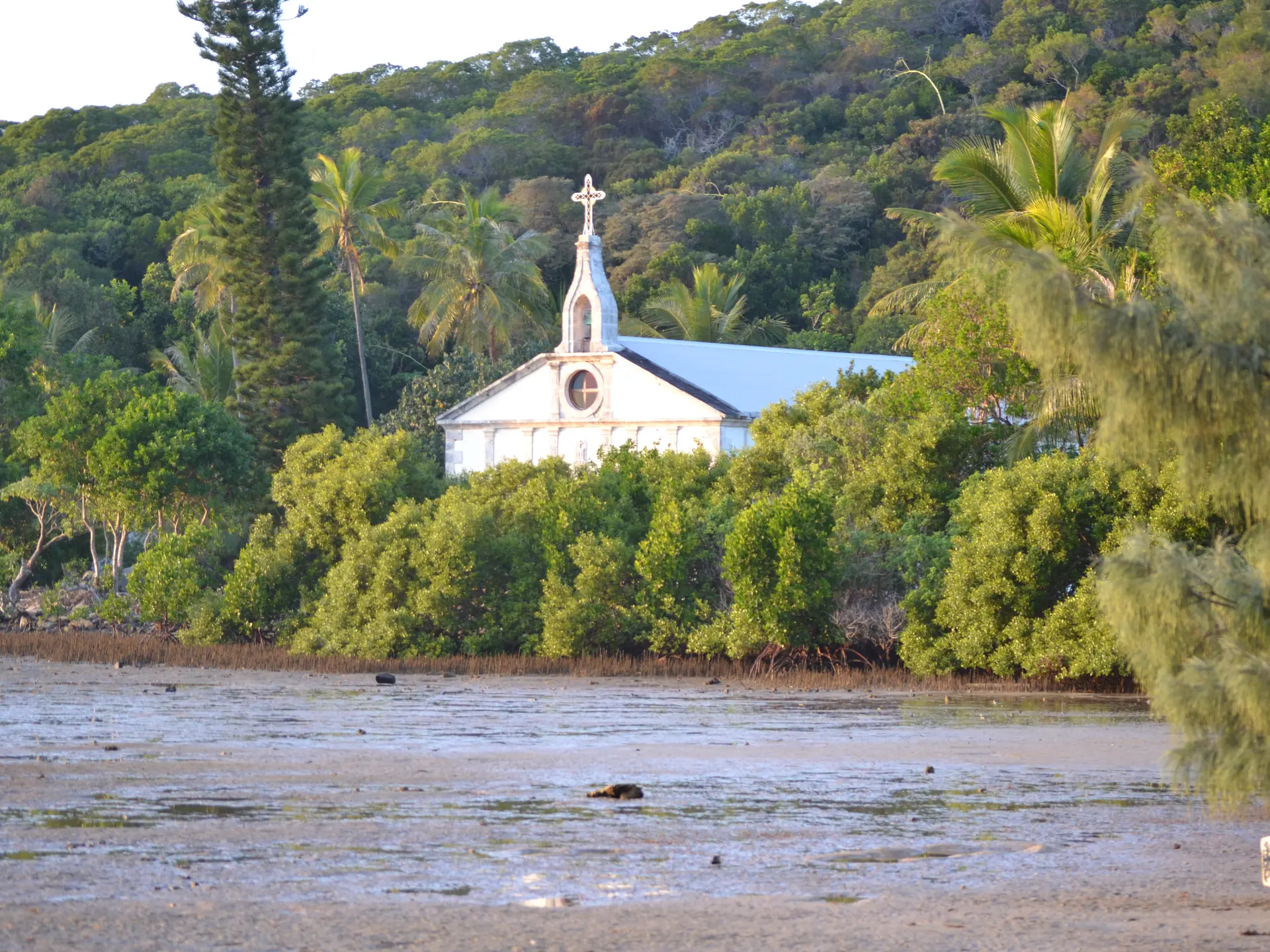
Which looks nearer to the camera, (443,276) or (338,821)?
(338,821)

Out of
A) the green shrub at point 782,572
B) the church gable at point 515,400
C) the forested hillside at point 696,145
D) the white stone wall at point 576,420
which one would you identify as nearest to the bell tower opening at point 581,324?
the white stone wall at point 576,420

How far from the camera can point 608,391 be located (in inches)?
1762

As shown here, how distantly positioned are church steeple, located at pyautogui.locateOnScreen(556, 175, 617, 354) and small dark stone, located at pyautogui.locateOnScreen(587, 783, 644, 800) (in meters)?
31.2

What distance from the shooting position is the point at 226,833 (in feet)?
37.3

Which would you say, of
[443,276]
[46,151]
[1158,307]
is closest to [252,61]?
[443,276]

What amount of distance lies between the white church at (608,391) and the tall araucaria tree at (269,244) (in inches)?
179

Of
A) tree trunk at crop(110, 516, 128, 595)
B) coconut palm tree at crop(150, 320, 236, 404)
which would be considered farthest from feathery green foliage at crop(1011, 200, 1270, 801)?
coconut palm tree at crop(150, 320, 236, 404)

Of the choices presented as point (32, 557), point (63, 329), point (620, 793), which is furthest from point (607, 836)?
point (63, 329)

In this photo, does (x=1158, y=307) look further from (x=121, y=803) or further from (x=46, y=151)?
(x=46, y=151)

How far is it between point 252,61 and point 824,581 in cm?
2711

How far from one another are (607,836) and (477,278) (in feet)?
159

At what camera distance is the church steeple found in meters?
44.4

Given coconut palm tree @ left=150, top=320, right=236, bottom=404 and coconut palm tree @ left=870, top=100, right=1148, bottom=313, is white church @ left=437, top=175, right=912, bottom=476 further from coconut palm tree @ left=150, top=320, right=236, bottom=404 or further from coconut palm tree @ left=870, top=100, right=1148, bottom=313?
coconut palm tree @ left=870, top=100, right=1148, bottom=313

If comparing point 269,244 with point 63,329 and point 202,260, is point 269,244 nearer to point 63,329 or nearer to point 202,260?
point 202,260
